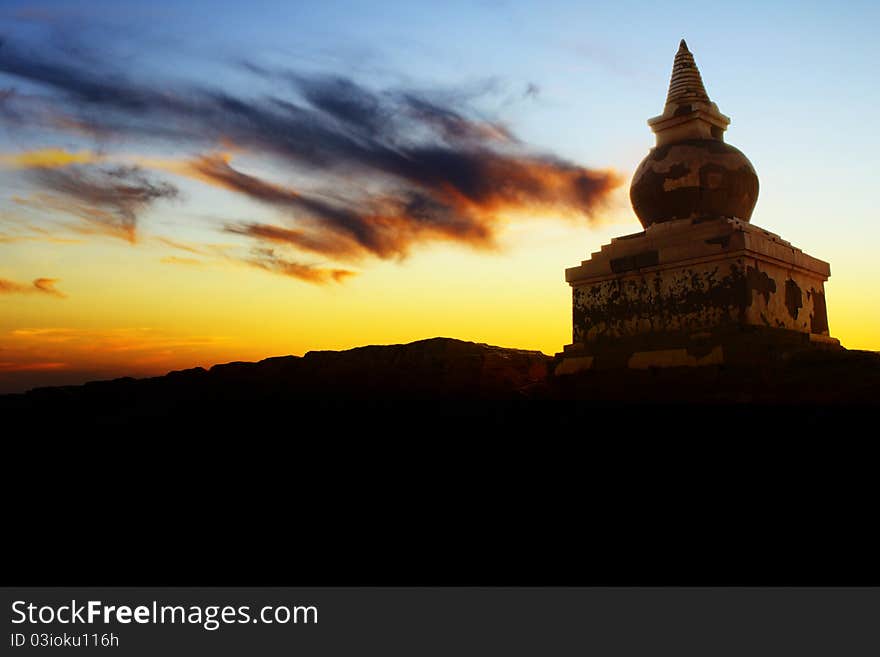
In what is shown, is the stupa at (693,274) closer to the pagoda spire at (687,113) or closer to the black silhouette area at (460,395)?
the pagoda spire at (687,113)

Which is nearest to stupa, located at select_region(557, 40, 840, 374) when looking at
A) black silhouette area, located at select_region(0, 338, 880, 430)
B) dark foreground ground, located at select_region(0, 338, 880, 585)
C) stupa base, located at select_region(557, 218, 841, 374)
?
stupa base, located at select_region(557, 218, 841, 374)

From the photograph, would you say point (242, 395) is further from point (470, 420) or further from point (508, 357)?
point (470, 420)

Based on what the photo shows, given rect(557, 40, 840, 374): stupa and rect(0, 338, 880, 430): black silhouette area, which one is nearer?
rect(0, 338, 880, 430): black silhouette area

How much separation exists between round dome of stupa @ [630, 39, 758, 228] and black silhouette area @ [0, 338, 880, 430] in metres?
2.77

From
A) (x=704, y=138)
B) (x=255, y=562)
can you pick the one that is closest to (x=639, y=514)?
(x=255, y=562)

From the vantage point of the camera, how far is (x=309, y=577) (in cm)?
352

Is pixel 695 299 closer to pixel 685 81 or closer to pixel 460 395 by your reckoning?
pixel 460 395

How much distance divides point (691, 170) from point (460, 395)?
4940 millimetres

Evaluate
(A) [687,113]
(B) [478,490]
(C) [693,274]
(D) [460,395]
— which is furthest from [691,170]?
(B) [478,490]

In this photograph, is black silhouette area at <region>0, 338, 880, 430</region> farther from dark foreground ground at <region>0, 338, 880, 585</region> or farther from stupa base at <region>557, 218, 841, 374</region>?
stupa base at <region>557, 218, 841, 374</region>

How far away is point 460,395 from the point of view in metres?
10.2

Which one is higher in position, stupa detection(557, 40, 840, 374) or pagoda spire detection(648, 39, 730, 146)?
pagoda spire detection(648, 39, 730, 146)

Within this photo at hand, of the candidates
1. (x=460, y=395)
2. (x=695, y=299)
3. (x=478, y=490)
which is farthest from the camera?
(x=460, y=395)

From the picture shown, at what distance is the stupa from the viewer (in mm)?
8750
